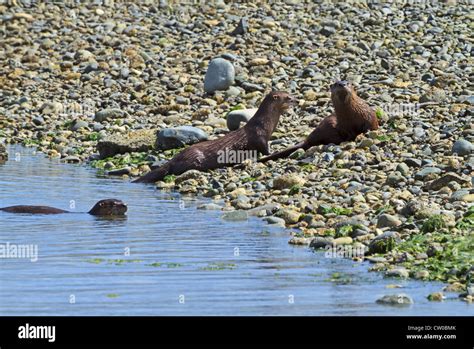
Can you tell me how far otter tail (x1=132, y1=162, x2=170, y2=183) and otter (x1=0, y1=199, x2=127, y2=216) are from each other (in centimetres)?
290

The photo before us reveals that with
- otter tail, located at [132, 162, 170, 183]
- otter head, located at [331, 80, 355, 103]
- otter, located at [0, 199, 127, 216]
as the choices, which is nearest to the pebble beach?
otter tail, located at [132, 162, 170, 183]

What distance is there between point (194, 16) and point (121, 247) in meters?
15.3

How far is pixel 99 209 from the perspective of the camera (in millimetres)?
14250

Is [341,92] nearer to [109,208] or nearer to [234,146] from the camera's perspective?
[234,146]

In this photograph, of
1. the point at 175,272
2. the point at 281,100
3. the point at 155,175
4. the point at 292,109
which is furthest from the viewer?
Result: the point at 292,109

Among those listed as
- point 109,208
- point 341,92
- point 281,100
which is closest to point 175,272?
point 109,208

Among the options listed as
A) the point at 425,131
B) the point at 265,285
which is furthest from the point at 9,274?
the point at 425,131

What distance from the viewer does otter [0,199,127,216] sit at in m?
14.2

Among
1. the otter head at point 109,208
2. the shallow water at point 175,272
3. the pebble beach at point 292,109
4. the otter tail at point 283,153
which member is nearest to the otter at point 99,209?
the otter head at point 109,208

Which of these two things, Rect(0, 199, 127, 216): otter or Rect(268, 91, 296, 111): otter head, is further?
Rect(268, 91, 296, 111): otter head

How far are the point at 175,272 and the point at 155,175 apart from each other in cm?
652

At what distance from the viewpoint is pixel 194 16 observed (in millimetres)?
26953

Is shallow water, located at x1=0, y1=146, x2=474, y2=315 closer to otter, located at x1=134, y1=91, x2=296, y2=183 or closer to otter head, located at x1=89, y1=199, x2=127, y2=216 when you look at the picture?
otter head, located at x1=89, y1=199, x2=127, y2=216

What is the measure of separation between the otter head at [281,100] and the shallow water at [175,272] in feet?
13.0
